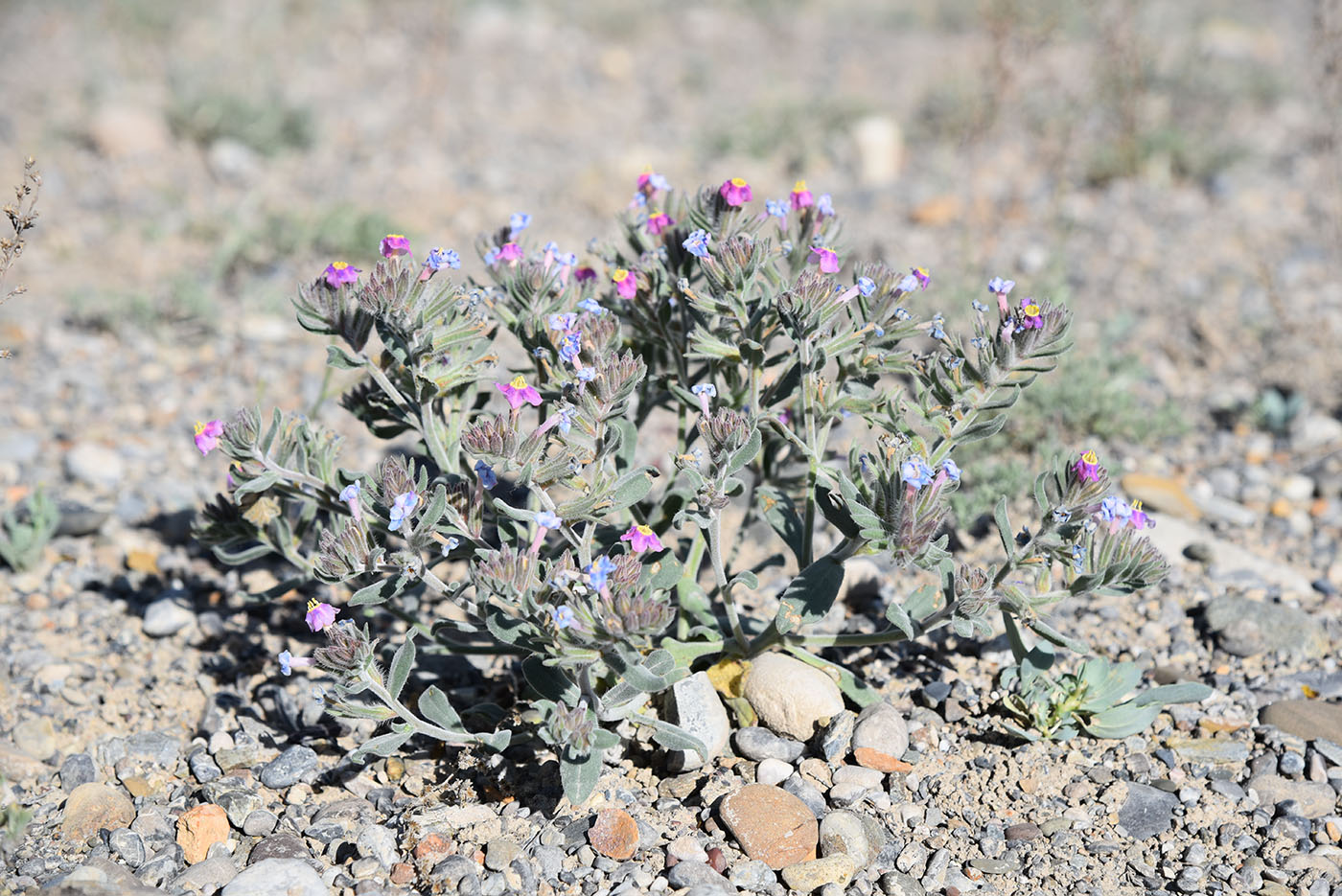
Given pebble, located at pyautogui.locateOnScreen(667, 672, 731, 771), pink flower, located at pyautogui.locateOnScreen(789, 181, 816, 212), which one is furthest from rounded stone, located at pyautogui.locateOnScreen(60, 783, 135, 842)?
pink flower, located at pyautogui.locateOnScreen(789, 181, 816, 212)

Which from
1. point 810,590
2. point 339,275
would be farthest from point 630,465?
point 339,275

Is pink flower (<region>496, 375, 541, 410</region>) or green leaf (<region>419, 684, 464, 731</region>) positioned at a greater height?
pink flower (<region>496, 375, 541, 410</region>)

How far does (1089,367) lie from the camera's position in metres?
5.36

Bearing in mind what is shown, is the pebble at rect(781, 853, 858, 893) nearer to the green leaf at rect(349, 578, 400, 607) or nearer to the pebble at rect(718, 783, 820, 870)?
the pebble at rect(718, 783, 820, 870)

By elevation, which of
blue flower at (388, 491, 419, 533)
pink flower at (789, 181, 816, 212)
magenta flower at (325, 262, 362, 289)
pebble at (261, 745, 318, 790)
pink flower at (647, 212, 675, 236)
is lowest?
pebble at (261, 745, 318, 790)

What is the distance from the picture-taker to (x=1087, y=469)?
2.97 metres

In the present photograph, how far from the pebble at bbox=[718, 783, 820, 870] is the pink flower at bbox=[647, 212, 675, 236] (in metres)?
1.65

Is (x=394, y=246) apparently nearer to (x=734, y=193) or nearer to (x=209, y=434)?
(x=209, y=434)

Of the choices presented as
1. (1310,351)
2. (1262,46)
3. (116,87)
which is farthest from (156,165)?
(1262,46)

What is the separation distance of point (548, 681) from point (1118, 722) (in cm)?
176

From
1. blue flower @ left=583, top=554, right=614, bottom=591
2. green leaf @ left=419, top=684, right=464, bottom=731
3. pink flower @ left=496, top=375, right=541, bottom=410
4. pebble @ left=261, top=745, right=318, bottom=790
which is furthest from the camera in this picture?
pebble @ left=261, top=745, right=318, bottom=790

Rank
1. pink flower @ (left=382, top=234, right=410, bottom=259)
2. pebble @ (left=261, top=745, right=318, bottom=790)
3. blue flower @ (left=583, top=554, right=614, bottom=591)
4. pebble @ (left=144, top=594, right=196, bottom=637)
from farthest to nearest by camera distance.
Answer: pebble @ (left=144, top=594, right=196, bottom=637)
pebble @ (left=261, top=745, right=318, bottom=790)
pink flower @ (left=382, top=234, right=410, bottom=259)
blue flower @ (left=583, top=554, right=614, bottom=591)

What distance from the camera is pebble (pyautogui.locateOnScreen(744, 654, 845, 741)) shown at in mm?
3500

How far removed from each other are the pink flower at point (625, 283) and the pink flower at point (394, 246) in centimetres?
57
